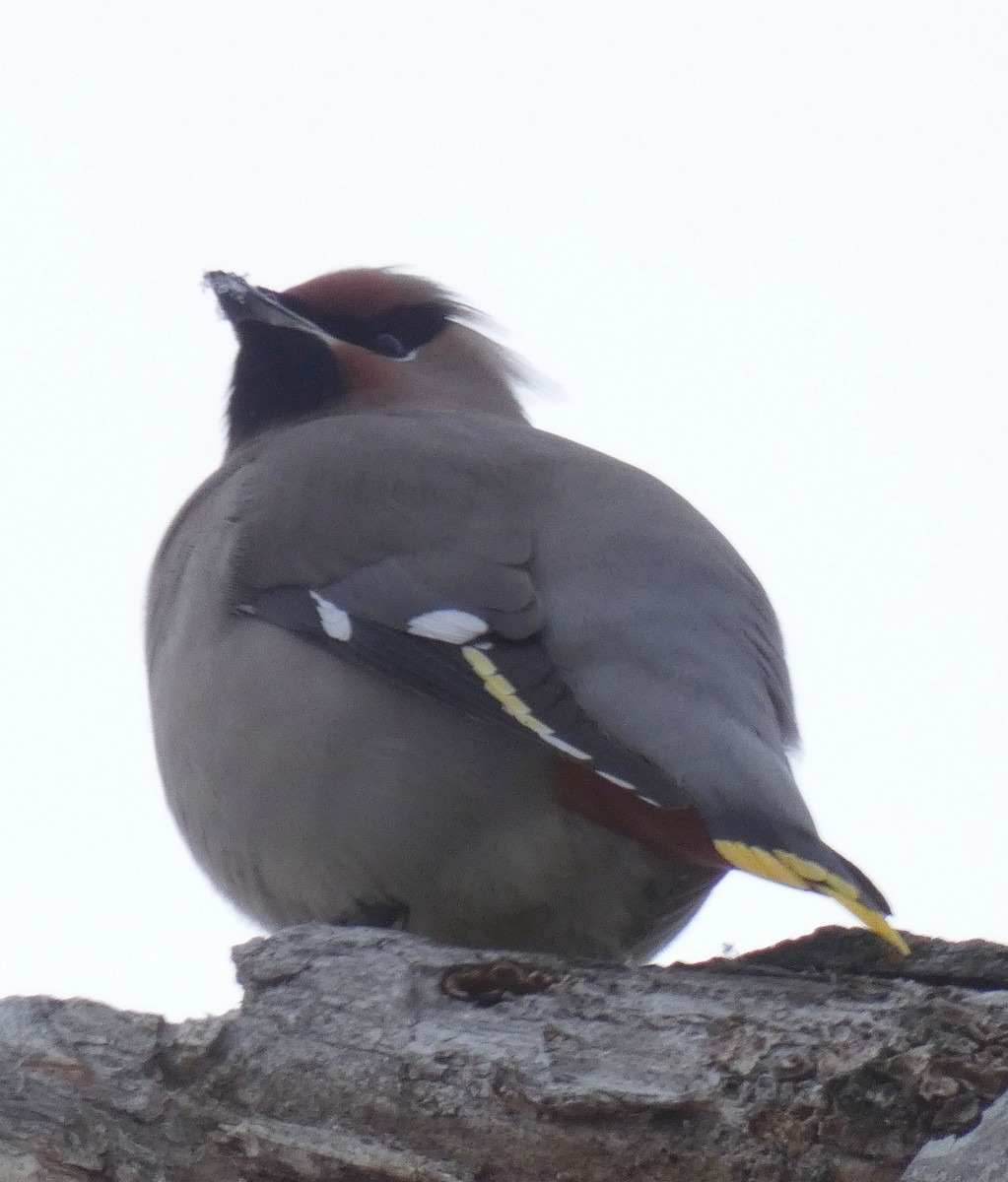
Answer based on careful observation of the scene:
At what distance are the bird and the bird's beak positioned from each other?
2.36 feet

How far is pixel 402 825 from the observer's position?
375 centimetres

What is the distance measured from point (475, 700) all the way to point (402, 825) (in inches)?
12.3

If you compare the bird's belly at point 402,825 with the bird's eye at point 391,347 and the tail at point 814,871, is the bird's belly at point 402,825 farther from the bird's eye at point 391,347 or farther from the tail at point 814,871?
the bird's eye at point 391,347

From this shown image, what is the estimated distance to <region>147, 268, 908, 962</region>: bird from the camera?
3.47m

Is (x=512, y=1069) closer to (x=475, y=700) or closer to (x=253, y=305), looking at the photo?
(x=475, y=700)

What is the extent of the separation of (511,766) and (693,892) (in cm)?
49

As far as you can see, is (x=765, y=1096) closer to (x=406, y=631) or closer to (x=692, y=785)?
(x=692, y=785)

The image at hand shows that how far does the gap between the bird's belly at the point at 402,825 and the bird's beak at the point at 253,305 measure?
153 centimetres

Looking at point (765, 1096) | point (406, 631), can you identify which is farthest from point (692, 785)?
point (406, 631)

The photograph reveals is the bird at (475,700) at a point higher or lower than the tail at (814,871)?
higher

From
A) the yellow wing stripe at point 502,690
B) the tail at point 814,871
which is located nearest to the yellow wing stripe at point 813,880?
the tail at point 814,871

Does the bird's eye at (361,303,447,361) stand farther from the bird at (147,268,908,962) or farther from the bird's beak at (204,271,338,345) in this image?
the bird at (147,268,908,962)

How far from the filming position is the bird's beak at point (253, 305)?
5.31 meters

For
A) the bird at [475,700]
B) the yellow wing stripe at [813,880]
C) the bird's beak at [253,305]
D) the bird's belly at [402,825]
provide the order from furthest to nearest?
the bird's beak at [253,305]
the bird's belly at [402,825]
the bird at [475,700]
the yellow wing stripe at [813,880]
